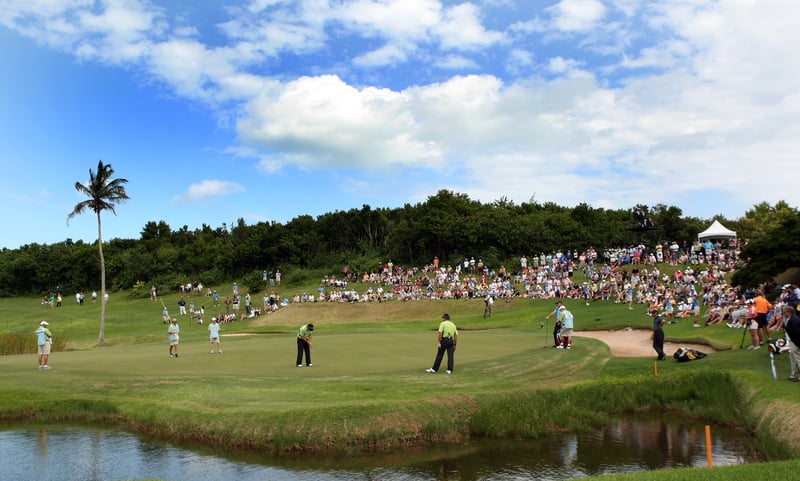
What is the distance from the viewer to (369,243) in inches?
3757

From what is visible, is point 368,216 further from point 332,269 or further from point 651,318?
point 651,318

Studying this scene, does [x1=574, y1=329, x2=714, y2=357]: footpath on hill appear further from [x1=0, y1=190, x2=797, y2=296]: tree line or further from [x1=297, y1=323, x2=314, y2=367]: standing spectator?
[x1=0, y1=190, x2=797, y2=296]: tree line

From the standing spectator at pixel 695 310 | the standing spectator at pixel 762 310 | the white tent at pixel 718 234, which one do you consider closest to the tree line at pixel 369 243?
the white tent at pixel 718 234

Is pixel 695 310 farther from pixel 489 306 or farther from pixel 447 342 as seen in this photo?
pixel 447 342

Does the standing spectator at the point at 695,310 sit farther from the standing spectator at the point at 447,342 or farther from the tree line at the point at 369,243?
the tree line at the point at 369,243

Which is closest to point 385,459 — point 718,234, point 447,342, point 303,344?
point 447,342

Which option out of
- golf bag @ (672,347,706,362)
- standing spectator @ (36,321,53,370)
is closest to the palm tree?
standing spectator @ (36,321,53,370)

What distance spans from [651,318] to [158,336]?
117ft

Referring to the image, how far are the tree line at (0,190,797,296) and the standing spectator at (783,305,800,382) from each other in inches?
2052

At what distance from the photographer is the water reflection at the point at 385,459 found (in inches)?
517

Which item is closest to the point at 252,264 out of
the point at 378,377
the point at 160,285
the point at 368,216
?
the point at 160,285

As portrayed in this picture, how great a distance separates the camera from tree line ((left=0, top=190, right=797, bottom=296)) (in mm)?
77500

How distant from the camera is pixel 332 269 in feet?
265

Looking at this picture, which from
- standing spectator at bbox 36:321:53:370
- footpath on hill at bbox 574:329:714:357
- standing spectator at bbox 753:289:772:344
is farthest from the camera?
footpath on hill at bbox 574:329:714:357
